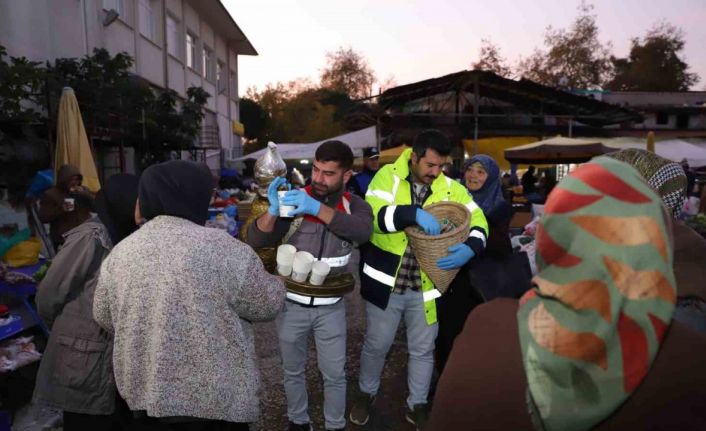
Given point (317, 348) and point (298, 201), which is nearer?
point (298, 201)

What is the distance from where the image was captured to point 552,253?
979 millimetres

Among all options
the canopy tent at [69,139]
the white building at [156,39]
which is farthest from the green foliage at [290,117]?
the canopy tent at [69,139]

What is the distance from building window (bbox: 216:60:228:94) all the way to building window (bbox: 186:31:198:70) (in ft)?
10.3

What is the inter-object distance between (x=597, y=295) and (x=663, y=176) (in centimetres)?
124

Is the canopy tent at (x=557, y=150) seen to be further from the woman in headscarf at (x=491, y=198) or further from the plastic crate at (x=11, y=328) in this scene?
the plastic crate at (x=11, y=328)

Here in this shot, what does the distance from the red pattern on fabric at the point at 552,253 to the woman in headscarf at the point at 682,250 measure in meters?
0.71

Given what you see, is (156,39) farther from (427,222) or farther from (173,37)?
(427,222)

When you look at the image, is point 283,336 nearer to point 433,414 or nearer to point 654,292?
point 433,414

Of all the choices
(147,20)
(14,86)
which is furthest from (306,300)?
(147,20)

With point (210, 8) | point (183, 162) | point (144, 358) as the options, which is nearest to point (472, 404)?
point (144, 358)

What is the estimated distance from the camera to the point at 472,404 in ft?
3.59

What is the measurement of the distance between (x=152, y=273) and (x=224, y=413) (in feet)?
2.01

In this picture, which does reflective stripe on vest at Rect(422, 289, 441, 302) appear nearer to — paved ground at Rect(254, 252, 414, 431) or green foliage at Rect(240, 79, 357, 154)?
paved ground at Rect(254, 252, 414, 431)

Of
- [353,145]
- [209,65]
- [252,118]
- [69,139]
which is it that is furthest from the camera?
[252,118]
